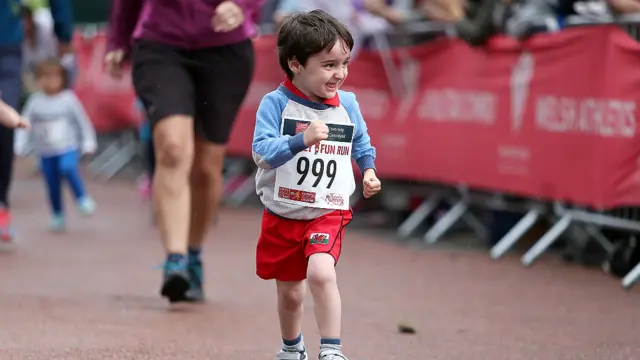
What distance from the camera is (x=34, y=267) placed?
27.5 ft

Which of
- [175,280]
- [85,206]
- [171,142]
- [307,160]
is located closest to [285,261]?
[307,160]

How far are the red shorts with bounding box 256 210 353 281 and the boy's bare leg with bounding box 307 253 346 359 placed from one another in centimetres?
14

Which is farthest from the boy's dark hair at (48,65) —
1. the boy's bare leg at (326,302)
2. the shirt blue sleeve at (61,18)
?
the boy's bare leg at (326,302)

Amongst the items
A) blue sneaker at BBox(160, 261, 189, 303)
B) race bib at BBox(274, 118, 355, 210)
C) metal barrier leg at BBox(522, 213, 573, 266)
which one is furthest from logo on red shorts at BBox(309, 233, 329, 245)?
metal barrier leg at BBox(522, 213, 573, 266)

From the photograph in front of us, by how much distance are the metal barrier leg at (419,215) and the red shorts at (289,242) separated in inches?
222

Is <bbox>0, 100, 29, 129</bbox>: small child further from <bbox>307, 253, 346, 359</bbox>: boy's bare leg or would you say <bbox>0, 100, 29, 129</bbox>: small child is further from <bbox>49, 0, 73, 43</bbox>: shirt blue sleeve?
<bbox>49, 0, 73, 43</bbox>: shirt blue sleeve

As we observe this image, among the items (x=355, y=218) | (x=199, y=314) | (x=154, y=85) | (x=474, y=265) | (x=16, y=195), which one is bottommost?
(x=16, y=195)

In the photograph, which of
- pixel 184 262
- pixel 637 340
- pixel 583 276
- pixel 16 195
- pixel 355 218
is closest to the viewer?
pixel 637 340

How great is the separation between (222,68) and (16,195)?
821cm

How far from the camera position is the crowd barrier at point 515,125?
7.86 metres

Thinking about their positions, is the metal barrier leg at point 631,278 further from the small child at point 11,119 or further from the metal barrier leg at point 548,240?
the small child at point 11,119

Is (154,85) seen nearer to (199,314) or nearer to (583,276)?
(199,314)

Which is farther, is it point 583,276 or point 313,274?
point 583,276

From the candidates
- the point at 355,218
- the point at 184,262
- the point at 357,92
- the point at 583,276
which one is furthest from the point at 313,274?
the point at 355,218
